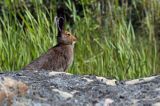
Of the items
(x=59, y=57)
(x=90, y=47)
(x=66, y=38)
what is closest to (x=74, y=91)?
(x=59, y=57)

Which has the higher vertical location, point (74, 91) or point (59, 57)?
point (74, 91)

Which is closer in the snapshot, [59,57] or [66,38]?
[59,57]

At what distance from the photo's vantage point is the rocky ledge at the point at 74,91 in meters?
4.41

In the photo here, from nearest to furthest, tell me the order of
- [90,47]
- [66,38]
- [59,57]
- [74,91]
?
[74,91] < [59,57] < [66,38] < [90,47]

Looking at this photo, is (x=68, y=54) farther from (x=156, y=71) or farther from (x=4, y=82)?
(x=4, y=82)

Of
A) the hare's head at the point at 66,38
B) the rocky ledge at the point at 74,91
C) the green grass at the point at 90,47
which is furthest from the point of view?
the hare's head at the point at 66,38

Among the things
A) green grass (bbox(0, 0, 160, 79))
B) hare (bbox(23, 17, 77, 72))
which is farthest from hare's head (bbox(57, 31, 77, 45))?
green grass (bbox(0, 0, 160, 79))

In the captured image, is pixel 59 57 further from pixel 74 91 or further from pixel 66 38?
pixel 74 91

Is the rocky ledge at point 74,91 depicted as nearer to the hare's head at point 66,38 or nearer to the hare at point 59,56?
the hare at point 59,56

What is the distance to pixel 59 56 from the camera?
27.3 feet

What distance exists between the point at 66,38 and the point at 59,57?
42 centimetres

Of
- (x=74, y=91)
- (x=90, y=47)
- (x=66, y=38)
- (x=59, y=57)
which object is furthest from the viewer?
(x=90, y=47)

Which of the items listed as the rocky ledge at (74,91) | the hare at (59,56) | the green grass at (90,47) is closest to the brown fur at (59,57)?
the hare at (59,56)

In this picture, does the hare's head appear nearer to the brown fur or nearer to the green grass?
the brown fur
